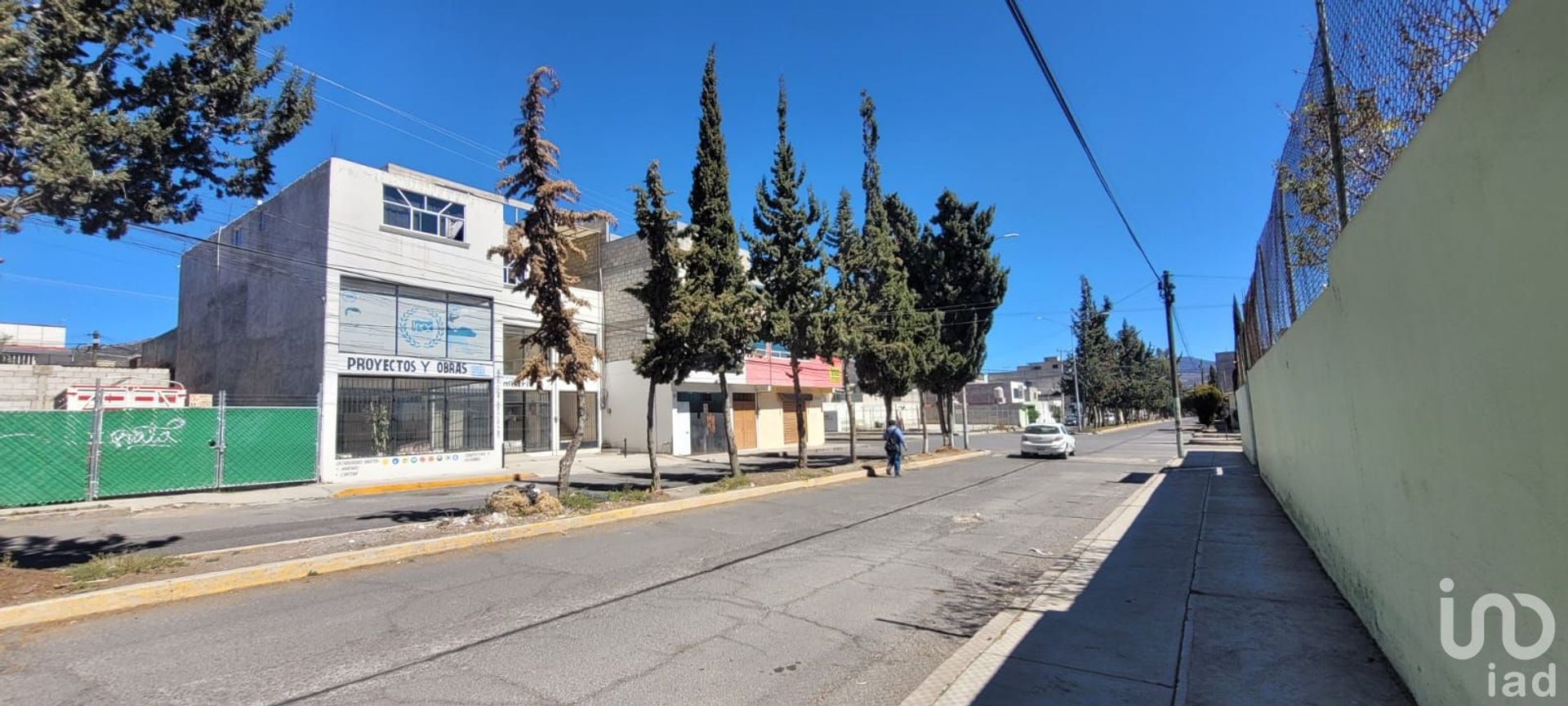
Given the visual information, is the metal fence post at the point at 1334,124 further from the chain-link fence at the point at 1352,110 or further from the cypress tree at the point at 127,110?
the cypress tree at the point at 127,110

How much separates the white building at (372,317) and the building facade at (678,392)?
6.02 m

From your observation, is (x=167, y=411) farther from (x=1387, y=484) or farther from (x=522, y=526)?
(x=1387, y=484)

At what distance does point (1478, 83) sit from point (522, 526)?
34.0ft

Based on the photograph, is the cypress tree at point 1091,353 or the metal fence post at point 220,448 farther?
the cypress tree at point 1091,353

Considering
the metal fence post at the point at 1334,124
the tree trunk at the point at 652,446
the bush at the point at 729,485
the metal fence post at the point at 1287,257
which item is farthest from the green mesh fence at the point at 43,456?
the metal fence post at the point at 1287,257

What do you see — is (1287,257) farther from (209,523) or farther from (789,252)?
(209,523)

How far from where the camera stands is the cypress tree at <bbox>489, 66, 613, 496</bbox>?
37.9 feet

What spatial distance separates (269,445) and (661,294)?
12.0 meters

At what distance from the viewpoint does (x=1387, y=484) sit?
4242 millimetres

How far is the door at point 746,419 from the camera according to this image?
32688 mm

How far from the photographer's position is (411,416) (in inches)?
842

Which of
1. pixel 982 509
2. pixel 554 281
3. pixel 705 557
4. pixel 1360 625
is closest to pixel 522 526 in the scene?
pixel 705 557

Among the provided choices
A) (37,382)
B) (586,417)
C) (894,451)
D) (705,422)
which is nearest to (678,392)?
(705,422)

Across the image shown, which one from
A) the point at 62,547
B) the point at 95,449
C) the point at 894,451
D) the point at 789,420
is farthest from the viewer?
the point at 789,420
